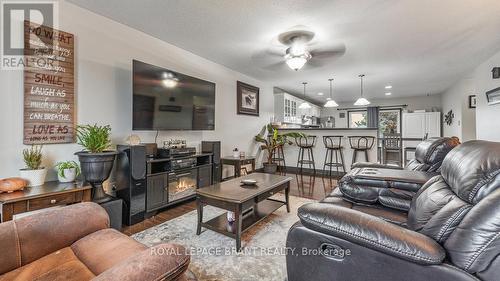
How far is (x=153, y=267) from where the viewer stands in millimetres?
734

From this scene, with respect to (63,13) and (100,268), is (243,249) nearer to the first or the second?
(100,268)

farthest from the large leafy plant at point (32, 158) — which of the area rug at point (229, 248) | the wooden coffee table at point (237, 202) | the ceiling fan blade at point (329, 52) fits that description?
the ceiling fan blade at point (329, 52)

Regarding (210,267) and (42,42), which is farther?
(42,42)

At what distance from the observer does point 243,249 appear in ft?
6.43

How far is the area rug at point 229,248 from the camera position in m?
1.64

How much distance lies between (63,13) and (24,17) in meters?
0.34

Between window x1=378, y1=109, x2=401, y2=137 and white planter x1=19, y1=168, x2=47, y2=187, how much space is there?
9.57 meters

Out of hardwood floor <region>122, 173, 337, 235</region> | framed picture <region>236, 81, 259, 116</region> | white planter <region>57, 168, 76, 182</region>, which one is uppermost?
framed picture <region>236, 81, 259, 116</region>

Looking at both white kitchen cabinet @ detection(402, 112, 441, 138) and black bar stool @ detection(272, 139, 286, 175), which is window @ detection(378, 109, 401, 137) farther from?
black bar stool @ detection(272, 139, 286, 175)

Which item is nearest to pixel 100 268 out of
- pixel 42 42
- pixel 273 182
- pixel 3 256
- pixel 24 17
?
pixel 3 256

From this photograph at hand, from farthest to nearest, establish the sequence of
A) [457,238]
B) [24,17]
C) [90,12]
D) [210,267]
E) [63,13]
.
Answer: [90,12], [63,13], [24,17], [210,267], [457,238]

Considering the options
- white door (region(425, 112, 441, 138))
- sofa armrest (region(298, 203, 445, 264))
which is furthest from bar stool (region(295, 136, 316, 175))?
white door (region(425, 112, 441, 138))

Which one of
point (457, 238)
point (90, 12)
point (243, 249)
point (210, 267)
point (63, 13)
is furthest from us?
point (90, 12)

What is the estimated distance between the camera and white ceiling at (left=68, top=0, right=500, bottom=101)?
2.40m
